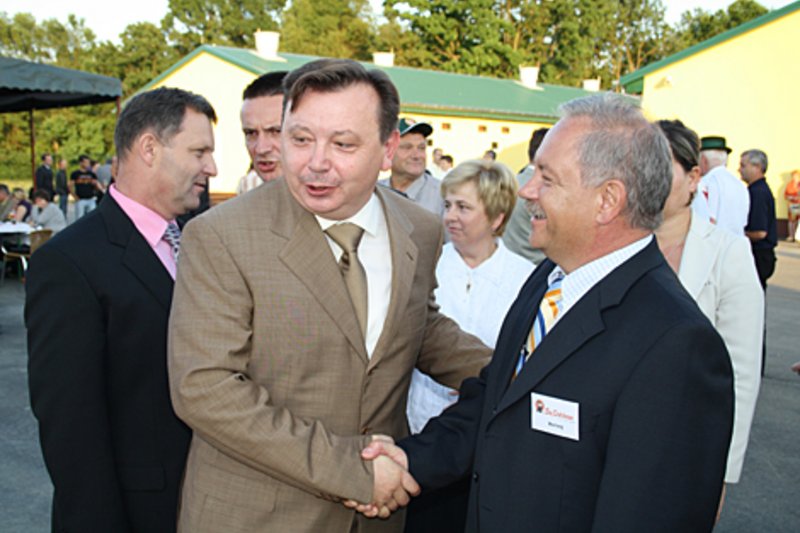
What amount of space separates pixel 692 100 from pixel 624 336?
24.9m

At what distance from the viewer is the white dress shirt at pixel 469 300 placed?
3371mm

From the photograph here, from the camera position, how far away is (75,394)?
2.00m

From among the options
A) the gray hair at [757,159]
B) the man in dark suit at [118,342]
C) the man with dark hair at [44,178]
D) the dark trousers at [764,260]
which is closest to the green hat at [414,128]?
the man in dark suit at [118,342]

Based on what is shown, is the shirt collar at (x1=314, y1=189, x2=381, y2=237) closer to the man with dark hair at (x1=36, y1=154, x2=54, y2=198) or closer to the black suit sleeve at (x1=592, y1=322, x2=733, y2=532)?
the black suit sleeve at (x1=592, y1=322, x2=733, y2=532)

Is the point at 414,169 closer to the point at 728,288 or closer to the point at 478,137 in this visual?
the point at 728,288

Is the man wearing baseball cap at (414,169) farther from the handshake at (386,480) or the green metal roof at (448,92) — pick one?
the green metal roof at (448,92)

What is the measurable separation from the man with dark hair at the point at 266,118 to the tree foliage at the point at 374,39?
138 ft

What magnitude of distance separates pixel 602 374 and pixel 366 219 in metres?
0.83

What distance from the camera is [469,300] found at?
3.53m

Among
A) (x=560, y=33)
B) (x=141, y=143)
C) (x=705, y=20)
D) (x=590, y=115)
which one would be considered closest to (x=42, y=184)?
(x=141, y=143)

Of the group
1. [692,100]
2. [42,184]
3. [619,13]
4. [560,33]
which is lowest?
[42,184]

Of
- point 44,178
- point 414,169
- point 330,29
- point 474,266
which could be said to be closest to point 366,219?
point 474,266

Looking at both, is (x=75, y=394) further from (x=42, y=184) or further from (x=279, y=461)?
(x=42, y=184)

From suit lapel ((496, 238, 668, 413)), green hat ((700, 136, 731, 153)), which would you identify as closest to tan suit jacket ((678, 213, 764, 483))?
suit lapel ((496, 238, 668, 413))
